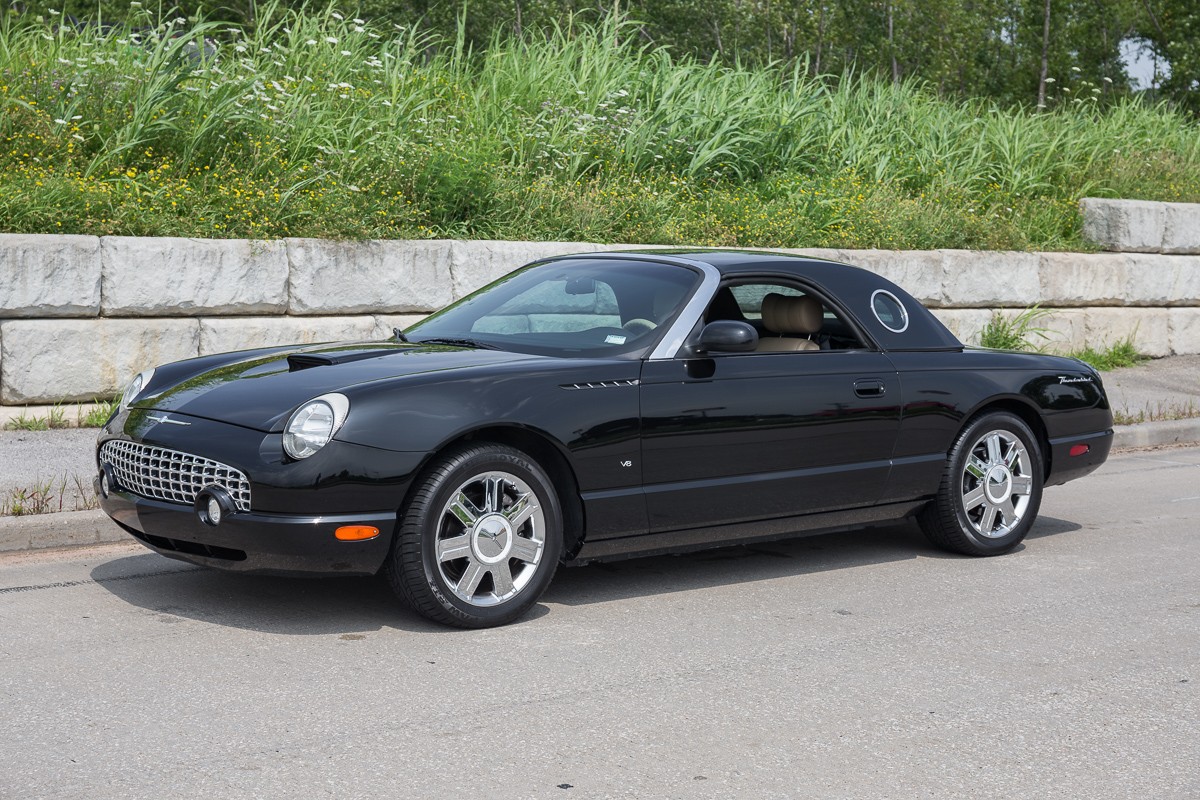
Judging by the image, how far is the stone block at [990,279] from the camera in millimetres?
13852

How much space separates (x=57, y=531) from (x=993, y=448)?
4.48 metres

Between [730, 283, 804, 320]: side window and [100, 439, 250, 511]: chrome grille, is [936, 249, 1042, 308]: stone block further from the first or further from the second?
[100, 439, 250, 511]: chrome grille

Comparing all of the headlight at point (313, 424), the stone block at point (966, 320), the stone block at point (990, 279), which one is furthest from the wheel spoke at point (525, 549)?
the stone block at point (990, 279)

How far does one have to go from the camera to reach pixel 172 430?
17.3 ft

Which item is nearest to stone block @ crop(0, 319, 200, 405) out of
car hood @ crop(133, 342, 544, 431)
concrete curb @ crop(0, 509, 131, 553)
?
concrete curb @ crop(0, 509, 131, 553)

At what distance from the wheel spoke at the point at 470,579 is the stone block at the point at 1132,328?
11248 mm

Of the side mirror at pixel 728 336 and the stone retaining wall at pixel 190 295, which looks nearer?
the side mirror at pixel 728 336

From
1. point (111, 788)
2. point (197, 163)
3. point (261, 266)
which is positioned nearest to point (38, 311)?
point (261, 266)

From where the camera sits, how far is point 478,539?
5.20 meters

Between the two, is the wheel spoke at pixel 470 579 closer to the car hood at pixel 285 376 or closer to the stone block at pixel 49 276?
the car hood at pixel 285 376

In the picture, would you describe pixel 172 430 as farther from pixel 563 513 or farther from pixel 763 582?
pixel 763 582

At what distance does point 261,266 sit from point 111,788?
22.2 ft

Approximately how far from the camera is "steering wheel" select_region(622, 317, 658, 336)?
5910 mm

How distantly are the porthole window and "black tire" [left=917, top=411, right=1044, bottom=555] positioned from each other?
599mm
